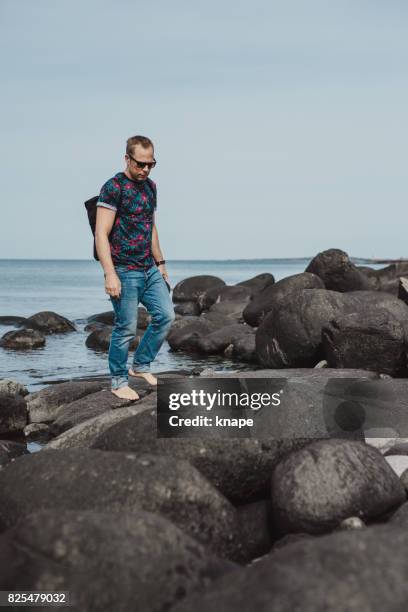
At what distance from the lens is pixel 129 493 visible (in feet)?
13.2

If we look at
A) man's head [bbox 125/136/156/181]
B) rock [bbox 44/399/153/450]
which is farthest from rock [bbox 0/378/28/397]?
man's head [bbox 125/136/156/181]

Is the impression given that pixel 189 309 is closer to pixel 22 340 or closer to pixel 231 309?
pixel 231 309

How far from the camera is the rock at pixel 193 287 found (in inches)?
1206

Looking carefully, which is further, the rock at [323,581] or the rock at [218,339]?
the rock at [218,339]

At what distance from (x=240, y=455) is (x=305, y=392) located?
1.39m

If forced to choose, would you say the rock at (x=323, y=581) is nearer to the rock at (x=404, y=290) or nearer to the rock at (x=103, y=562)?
the rock at (x=103, y=562)

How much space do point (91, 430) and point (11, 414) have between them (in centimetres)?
347

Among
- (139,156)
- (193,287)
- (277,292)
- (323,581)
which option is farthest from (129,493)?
(193,287)

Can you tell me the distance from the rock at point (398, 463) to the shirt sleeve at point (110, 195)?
315 cm

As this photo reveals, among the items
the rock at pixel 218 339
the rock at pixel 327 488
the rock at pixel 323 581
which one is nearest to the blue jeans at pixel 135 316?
the rock at pixel 327 488

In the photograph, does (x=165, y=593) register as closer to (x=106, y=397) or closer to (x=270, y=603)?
(x=270, y=603)

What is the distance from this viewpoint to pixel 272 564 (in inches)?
112

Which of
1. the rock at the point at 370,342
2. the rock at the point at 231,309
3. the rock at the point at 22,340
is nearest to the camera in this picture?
the rock at the point at 370,342

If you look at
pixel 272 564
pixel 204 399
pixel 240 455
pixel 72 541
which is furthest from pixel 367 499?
pixel 72 541
